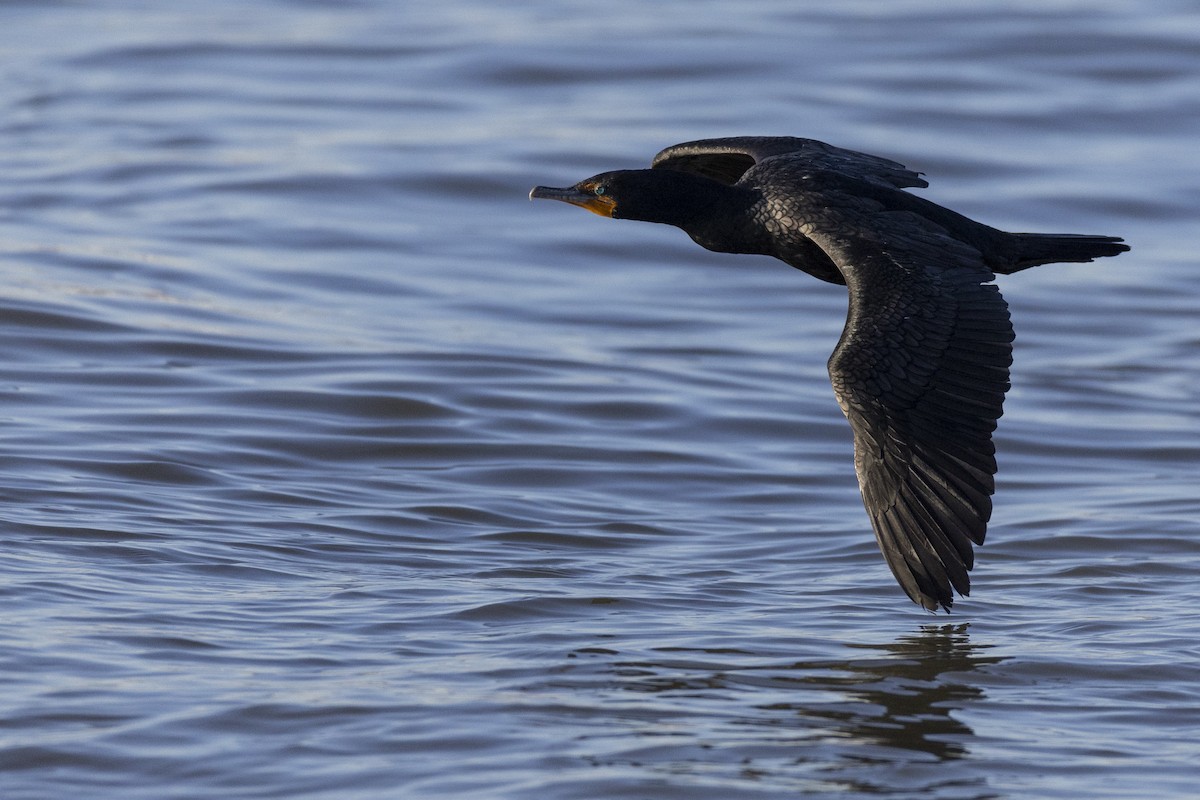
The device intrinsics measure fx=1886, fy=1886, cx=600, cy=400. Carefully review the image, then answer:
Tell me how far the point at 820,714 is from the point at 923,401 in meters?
1.15

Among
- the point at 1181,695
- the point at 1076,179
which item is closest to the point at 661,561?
the point at 1181,695

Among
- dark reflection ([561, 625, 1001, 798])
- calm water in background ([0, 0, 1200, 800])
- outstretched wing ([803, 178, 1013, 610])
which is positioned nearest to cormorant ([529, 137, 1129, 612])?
outstretched wing ([803, 178, 1013, 610])

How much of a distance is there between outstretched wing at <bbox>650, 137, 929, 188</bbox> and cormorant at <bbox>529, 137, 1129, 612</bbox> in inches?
0.8

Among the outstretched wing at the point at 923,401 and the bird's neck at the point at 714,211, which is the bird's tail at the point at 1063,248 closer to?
the outstretched wing at the point at 923,401

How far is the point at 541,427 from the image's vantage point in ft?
32.2

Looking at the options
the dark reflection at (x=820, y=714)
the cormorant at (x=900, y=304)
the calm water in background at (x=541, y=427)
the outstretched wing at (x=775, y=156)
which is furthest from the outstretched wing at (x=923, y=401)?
the outstretched wing at (x=775, y=156)

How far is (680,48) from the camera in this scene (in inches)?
732

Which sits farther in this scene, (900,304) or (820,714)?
(900,304)

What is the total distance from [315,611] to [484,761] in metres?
1.46

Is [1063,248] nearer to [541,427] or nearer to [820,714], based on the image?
[820,714]

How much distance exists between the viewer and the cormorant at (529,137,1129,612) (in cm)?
617

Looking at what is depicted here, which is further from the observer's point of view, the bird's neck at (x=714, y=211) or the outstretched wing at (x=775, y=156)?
the outstretched wing at (x=775, y=156)

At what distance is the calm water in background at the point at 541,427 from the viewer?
5715 millimetres

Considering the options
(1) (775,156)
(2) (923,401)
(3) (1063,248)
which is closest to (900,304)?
(2) (923,401)
